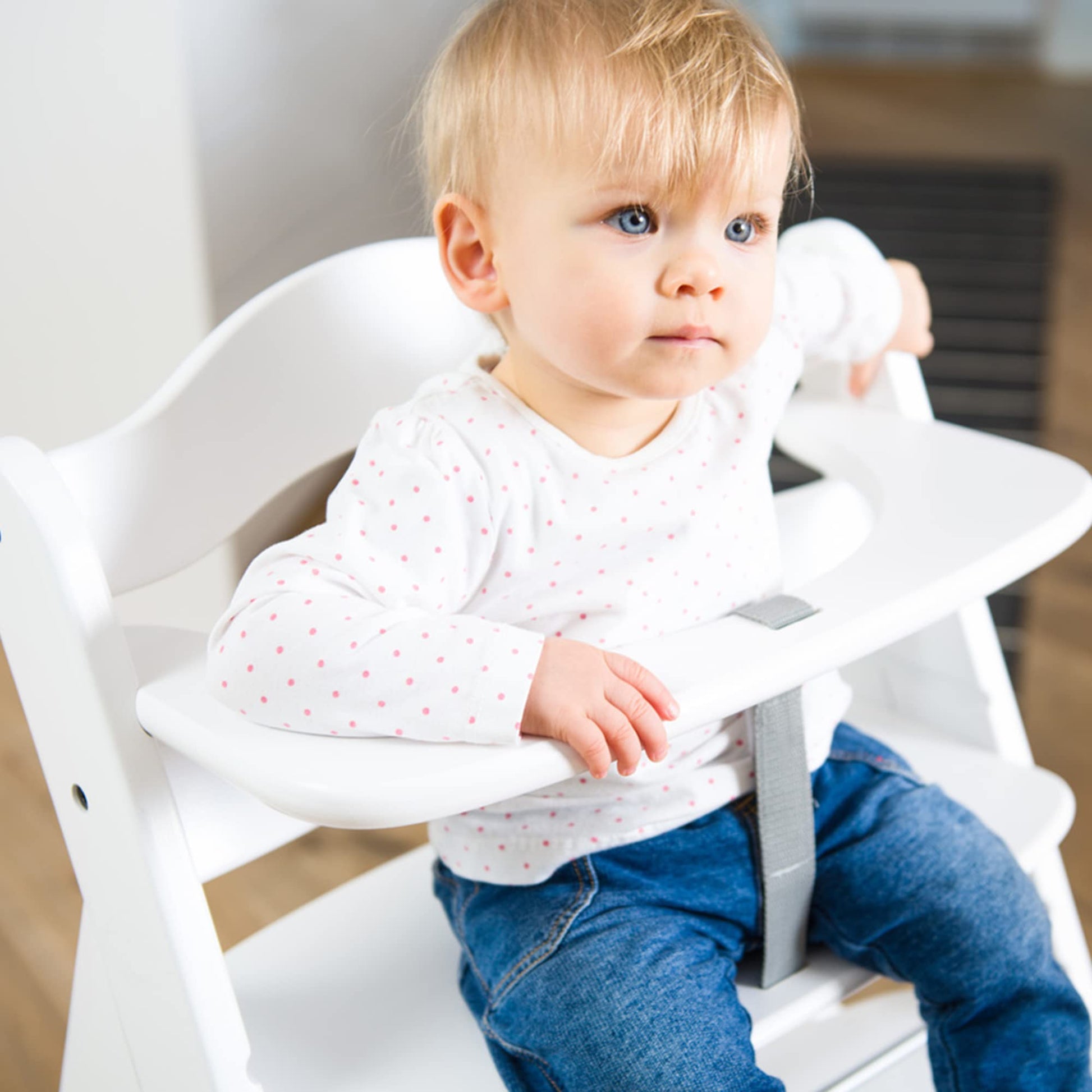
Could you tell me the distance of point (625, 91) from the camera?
1.93 ft

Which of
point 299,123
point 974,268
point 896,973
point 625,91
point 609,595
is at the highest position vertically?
point 625,91

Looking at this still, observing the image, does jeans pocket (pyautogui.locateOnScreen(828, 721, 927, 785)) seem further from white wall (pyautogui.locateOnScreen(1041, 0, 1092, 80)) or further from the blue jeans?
white wall (pyautogui.locateOnScreen(1041, 0, 1092, 80))

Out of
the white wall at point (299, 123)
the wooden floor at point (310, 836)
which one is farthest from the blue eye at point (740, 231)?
the wooden floor at point (310, 836)

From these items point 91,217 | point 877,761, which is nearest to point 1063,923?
point 877,761

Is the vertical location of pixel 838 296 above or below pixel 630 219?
below

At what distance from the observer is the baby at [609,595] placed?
544mm

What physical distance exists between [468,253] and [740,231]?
4.8 inches

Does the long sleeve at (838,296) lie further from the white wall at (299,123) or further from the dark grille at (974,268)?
the dark grille at (974,268)

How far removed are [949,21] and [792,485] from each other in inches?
125

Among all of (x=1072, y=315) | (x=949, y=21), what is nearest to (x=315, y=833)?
(x=1072, y=315)

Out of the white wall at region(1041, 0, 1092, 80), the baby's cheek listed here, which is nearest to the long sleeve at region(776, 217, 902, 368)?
Answer: the baby's cheek

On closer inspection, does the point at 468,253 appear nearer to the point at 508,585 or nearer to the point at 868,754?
the point at 508,585

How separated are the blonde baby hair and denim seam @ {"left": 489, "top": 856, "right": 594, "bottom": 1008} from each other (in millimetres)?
317

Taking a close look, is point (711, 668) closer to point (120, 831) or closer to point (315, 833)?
point (120, 831)
